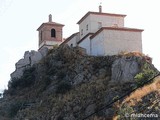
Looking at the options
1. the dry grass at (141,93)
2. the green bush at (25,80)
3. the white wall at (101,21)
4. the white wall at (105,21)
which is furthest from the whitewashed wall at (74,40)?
the dry grass at (141,93)

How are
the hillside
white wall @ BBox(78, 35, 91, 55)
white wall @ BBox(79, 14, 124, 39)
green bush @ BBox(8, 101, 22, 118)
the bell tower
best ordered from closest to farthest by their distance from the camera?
the hillside
green bush @ BBox(8, 101, 22, 118)
white wall @ BBox(78, 35, 91, 55)
white wall @ BBox(79, 14, 124, 39)
the bell tower

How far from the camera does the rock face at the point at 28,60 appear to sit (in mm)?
56781

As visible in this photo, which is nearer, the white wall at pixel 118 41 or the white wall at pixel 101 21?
the white wall at pixel 118 41

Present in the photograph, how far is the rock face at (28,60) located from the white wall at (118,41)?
8789 millimetres

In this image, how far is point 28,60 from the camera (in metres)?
57.8

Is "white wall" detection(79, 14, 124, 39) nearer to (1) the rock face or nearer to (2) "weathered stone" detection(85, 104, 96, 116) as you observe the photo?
(1) the rock face

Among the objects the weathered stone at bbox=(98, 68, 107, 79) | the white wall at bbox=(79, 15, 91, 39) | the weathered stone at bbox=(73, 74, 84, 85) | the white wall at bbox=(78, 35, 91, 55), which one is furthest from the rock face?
the weathered stone at bbox=(98, 68, 107, 79)

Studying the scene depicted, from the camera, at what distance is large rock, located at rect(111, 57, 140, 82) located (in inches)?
1738

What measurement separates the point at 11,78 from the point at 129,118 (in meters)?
23.4

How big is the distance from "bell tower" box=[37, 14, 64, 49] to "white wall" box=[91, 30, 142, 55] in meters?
12.0

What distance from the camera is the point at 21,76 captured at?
55281 millimetres

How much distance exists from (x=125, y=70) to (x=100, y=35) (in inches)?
244

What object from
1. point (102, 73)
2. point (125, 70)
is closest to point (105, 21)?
point (102, 73)

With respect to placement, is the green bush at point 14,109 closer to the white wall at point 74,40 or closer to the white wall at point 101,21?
the white wall at point 74,40
